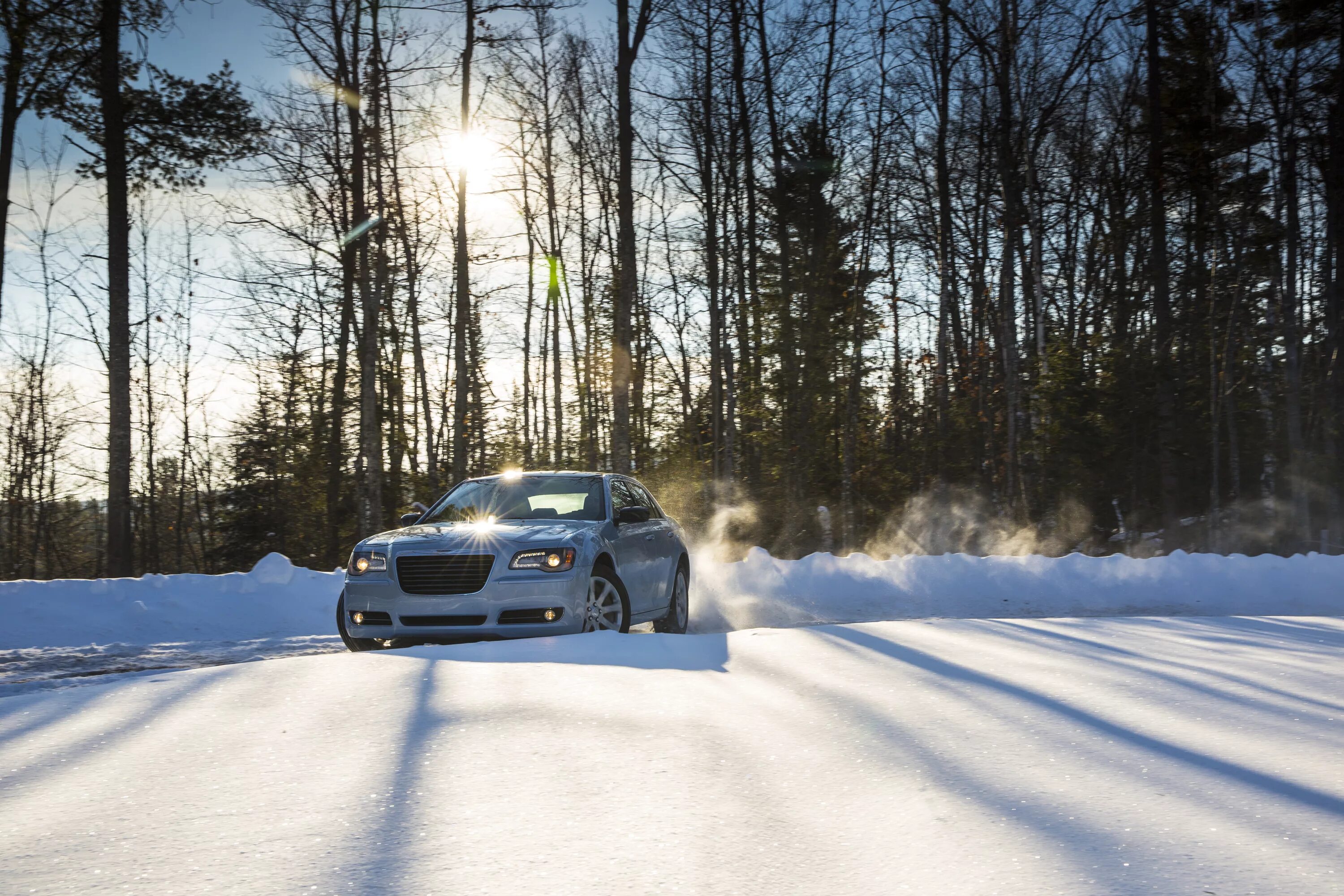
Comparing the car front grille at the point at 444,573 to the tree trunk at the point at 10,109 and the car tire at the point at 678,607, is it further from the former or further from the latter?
the tree trunk at the point at 10,109

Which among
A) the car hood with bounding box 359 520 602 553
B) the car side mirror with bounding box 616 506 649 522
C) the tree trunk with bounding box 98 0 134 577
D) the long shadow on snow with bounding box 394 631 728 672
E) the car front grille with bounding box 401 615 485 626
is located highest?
the tree trunk with bounding box 98 0 134 577

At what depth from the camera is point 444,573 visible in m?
7.67

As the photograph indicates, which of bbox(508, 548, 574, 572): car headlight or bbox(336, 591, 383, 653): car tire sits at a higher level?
bbox(508, 548, 574, 572): car headlight

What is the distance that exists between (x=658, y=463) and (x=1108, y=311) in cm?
1532

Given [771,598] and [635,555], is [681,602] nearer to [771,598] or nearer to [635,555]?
[635,555]

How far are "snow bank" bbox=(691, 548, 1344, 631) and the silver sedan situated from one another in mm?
2797

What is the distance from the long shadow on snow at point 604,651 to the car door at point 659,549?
267 cm

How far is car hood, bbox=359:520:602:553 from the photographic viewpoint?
25.6 feet

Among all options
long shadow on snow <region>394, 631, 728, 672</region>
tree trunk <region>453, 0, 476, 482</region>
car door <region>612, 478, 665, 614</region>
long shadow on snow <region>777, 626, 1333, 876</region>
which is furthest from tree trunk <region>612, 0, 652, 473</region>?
long shadow on snow <region>777, 626, 1333, 876</region>

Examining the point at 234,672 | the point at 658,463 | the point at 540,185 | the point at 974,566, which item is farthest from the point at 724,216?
the point at 234,672

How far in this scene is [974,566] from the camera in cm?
1302

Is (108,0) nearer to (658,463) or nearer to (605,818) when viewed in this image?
(658,463)

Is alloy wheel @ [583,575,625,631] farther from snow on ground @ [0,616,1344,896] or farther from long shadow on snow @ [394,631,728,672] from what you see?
snow on ground @ [0,616,1344,896]

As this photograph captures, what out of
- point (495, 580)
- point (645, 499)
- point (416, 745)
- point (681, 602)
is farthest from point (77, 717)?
point (645, 499)
